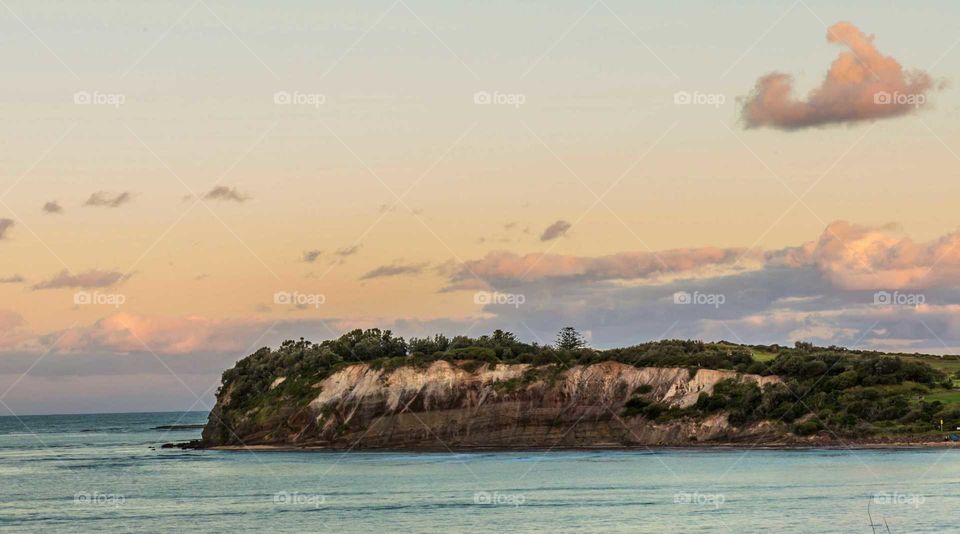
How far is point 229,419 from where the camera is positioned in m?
157

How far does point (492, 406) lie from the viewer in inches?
5586

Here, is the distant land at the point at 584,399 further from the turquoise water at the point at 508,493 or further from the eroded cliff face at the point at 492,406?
the turquoise water at the point at 508,493

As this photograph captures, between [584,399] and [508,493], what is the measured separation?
6100cm

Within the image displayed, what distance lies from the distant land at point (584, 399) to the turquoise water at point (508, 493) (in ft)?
43.1

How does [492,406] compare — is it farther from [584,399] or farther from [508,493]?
[508,493]

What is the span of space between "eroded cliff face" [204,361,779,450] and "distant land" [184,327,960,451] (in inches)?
6.2

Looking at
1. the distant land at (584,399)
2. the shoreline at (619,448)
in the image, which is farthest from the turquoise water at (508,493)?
the distant land at (584,399)

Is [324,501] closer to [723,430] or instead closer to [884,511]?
[884,511]

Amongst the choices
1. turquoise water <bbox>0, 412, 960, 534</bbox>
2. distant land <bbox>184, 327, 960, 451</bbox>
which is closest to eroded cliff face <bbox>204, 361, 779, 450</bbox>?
distant land <bbox>184, 327, 960, 451</bbox>

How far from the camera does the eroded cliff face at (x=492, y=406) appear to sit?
138500 millimetres

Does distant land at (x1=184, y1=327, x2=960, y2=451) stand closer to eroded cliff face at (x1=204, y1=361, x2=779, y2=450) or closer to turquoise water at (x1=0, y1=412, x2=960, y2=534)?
eroded cliff face at (x1=204, y1=361, x2=779, y2=450)

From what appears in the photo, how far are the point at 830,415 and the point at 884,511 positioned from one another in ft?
211

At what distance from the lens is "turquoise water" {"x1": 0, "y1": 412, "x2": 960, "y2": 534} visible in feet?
212

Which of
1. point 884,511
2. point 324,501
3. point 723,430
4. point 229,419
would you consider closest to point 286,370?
point 229,419
